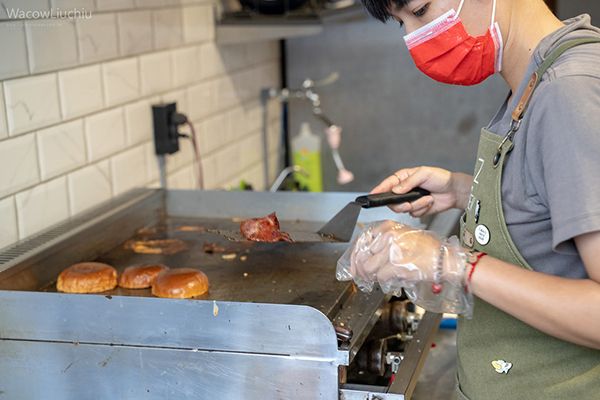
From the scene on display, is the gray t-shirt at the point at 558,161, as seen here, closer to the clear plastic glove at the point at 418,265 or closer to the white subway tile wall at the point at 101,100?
the clear plastic glove at the point at 418,265

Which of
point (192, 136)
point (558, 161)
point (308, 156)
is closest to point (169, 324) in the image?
point (558, 161)

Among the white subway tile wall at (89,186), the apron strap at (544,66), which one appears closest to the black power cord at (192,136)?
the white subway tile wall at (89,186)

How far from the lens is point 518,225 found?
1.12 m

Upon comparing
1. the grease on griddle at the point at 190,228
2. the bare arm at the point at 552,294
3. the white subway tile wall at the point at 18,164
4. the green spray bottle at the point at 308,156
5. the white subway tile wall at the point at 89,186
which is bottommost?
the green spray bottle at the point at 308,156

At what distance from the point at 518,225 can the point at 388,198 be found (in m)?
0.32

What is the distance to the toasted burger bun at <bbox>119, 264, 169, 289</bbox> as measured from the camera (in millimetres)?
1433

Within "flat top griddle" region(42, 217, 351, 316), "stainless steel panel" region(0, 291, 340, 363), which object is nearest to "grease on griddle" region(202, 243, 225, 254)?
"flat top griddle" region(42, 217, 351, 316)

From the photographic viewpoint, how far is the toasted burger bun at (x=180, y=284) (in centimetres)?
136

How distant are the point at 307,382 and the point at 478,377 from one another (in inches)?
10.6

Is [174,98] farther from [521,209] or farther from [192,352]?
[521,209]

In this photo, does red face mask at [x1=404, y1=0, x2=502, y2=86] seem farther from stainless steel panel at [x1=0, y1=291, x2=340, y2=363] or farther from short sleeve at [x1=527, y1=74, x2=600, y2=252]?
stainless steel panel at [x1=0, y1=291, x2=340, y2=363]

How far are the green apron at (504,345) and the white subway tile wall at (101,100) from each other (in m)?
0.82

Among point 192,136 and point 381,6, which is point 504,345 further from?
point 192,136

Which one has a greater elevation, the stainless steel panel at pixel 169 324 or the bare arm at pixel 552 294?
the bare arm at pixel 552 294
